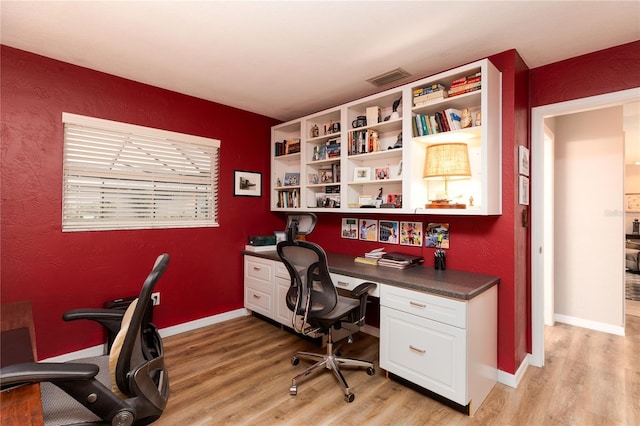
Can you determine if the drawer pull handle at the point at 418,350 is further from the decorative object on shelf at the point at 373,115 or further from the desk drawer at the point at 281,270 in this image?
the decorative object on shelf at the point at 373,115

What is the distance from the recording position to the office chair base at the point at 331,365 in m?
2.14

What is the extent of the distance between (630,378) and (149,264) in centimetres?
404

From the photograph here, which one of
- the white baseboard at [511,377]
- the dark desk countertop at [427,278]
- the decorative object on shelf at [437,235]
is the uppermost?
the decorative object on shelf at [437,235]

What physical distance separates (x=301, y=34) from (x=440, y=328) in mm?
2124

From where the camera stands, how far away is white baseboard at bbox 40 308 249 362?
255 centimetres

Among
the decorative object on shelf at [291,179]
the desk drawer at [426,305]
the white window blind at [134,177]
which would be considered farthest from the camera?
the decorative object on shelf at [291,179]

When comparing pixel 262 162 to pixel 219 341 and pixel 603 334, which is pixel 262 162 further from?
pixel 603 334

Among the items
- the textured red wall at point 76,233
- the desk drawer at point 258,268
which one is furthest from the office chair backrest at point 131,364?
the desk drawer at point 258,268

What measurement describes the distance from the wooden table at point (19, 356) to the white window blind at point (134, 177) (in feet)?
3.21

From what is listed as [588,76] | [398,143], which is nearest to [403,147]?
[398,143]

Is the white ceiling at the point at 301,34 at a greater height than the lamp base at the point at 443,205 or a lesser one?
greater

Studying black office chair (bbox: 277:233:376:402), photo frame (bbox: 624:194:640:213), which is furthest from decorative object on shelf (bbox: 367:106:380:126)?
photo frame (bbox: 624:194:640:213)

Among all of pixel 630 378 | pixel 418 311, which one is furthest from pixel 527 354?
pixel 418 311

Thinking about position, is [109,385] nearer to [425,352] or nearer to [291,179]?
[425,352]
